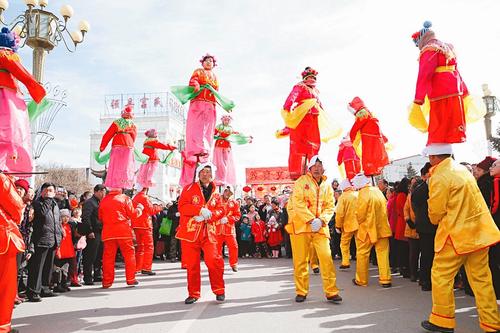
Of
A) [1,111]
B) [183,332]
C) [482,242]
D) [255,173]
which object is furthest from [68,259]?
[255,173]

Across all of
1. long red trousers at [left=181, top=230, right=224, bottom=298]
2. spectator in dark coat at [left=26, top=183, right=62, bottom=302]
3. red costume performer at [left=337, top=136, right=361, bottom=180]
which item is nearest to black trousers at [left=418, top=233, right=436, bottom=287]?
red costume performer at [left=337, top=136, right=361, bottom=180]

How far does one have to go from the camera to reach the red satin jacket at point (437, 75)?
4484 millimetres

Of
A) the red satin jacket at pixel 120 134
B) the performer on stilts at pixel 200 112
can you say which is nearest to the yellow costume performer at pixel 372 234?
the performer on stilts at pixel 200 112

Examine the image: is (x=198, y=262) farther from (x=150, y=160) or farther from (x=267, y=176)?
(x=267, y=176)

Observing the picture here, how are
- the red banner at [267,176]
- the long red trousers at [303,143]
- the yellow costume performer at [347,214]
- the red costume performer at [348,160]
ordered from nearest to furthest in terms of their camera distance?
the long red trousers at [303,143]
the yellow costume performer at [347,214]
the red costume performer at [348,160]
the red banner at [267,176]

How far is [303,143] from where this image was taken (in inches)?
261

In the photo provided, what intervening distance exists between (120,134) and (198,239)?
13.3ft

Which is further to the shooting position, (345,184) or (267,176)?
(267,176)

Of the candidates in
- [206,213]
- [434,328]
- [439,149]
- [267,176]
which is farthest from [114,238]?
[267,176]

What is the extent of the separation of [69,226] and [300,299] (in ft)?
14.7

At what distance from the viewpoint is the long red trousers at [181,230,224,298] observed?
5.54 metres

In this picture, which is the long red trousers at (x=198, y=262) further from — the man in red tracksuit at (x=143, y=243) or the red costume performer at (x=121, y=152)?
the man in red tracksuit at (x=143, y=243)

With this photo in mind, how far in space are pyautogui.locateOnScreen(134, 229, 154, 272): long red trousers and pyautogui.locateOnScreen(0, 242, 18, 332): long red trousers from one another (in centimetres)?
466

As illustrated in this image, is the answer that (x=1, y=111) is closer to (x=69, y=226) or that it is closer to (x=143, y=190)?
(x=69, y=226)
